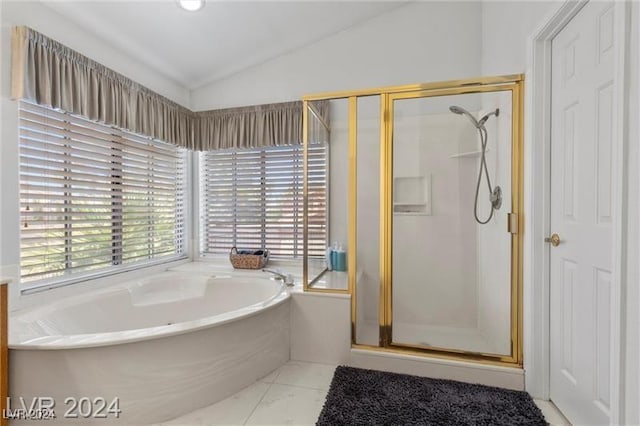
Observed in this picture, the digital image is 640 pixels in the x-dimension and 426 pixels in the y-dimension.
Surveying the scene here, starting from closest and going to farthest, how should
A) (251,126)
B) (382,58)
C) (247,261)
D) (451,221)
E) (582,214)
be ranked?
1. (582,214)
2. (451,221)
3. (382,58)
4. (247,261)
5. (251,126)

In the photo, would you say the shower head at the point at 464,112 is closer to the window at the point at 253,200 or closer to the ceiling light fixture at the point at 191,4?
the window at the point at 253,200

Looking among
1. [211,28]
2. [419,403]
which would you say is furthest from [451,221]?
[211,28]

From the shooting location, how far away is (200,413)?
150cm

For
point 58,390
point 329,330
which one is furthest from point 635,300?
point 58,390

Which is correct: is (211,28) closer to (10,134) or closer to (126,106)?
(126,106)

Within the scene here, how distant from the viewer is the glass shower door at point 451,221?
1923mm

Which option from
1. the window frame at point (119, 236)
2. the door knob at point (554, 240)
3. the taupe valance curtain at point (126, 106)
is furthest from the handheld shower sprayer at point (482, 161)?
the window frame at point (119, 236)

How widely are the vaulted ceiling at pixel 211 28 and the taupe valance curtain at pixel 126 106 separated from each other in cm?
28

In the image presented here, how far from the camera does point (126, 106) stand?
90.4 inches

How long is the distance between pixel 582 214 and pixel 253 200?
2.55 meters

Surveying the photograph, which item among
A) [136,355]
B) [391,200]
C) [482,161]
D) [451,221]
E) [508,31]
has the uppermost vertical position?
[508,31]

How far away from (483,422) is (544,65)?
6.19ft

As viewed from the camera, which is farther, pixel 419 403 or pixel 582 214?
pixel 419 403

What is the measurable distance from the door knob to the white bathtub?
1597 mm
